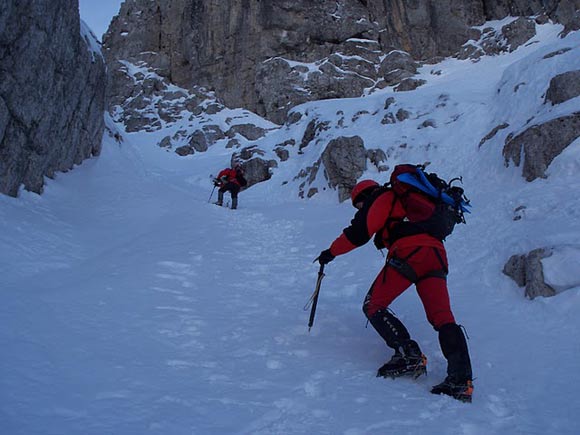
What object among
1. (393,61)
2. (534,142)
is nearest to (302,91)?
(393,61)

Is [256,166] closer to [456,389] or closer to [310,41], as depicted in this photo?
[456,389]

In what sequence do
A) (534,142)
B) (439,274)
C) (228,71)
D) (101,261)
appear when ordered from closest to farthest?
(439,274) → (101,261) → (534,142) → (228,71)

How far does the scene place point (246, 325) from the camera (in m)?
4.58

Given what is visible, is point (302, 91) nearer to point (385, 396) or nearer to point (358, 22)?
point (358, 22)

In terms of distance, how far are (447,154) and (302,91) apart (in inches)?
1332

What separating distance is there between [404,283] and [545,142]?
24.3ft

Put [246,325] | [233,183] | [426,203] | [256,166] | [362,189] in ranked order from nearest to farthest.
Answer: [426,203] < [362,189] < [246,325] < [233,183] < [256,166]

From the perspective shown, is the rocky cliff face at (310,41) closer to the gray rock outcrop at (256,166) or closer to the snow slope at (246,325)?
the gray rock outcrop at (256,166)

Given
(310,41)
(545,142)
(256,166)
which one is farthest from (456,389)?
(310,41)

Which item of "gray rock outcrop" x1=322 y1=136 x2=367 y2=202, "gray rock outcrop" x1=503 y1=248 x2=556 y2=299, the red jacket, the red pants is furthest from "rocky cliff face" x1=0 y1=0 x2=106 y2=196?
"gray rock outcrop" x1=322 y1=136 x2=367 y2=202

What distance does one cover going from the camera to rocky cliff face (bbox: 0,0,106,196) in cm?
740

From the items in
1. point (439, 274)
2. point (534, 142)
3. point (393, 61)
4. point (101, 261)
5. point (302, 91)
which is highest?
point (393, 61)

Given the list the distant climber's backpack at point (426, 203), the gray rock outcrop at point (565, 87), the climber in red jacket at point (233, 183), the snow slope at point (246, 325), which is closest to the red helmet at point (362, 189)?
the distant climber's backpack at point (426, 203)

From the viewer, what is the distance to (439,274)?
3.75 meters
